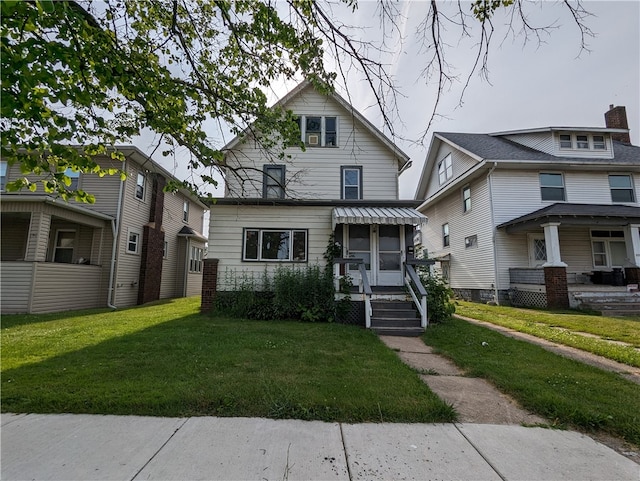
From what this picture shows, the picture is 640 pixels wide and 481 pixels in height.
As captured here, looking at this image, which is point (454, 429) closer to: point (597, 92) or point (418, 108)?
point (418, 108)

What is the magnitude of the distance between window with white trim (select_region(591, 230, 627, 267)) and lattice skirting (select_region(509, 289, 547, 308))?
433 centimetres

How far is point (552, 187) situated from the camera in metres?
14.8

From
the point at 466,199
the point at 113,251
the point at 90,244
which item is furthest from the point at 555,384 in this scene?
the point at 90,244

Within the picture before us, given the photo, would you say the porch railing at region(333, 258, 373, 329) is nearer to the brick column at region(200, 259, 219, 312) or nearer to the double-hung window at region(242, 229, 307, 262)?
the double-hung window at region(242, 229, 307, 262)

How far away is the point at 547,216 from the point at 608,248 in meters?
5.31

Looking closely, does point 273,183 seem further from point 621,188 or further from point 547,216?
point 621,188

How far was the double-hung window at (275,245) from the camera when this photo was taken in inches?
437

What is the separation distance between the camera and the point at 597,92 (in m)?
3.81

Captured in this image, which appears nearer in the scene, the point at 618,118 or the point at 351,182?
the point at 351,182

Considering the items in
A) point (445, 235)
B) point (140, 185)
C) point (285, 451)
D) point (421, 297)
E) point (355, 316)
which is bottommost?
point (285, 451)

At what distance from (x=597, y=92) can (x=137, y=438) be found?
6.34 metres

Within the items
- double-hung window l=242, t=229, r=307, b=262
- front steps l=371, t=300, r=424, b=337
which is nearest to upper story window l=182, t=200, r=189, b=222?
double-hung window l=242, t=229, r=307, b=262

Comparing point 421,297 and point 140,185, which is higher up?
point 140,185

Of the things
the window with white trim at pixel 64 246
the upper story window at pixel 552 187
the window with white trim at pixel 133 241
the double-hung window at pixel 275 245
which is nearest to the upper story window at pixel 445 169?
the upper story window at pixel 552 187
